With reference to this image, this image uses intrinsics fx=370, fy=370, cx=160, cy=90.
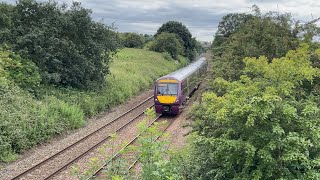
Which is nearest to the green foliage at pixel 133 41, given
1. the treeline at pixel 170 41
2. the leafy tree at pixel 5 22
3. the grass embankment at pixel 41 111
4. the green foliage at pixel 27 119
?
the treeline at pixel 170 41

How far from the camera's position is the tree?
77.2 metres

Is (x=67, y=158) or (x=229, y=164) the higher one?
(x=229, y=164)

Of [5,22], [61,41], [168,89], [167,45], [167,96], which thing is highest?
[5,22]

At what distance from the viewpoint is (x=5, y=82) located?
16.4m

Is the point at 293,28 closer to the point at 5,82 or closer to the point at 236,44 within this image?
the point at 236,44

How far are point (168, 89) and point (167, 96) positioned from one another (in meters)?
0.46

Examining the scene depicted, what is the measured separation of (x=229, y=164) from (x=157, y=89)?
14.8m

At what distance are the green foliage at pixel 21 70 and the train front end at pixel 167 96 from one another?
6.84 m

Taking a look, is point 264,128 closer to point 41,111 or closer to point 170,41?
point 41,111

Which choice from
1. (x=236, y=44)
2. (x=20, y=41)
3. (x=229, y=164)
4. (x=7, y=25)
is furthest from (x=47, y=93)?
(x=229, y=164)

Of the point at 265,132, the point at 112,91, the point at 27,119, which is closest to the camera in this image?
the point at 265,132

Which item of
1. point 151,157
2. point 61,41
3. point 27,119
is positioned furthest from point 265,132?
point 61,41

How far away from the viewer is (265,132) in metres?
6.93

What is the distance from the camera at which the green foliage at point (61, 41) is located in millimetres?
20125
